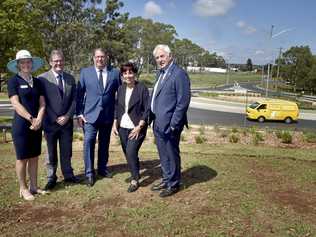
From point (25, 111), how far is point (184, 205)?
2289 mm

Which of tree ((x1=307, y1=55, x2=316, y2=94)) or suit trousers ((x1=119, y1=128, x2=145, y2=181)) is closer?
suit trousers ((x1=119, y1=128, x2=145, y2=181))

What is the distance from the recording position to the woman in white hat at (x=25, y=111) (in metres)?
4.60

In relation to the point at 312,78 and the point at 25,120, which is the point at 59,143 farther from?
the point at 312,78

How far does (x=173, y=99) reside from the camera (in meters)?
4.84

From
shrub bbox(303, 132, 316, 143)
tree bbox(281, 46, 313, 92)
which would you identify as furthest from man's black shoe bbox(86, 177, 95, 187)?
tree bbox(281, 46, 313, 92)

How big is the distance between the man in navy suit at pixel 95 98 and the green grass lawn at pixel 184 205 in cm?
66

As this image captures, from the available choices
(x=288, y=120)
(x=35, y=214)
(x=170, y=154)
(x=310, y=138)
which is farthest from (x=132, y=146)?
(x=288, y=120)

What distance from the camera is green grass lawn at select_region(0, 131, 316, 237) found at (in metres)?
4.10

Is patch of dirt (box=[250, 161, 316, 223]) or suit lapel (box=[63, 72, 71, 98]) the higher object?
suit lapel (box=[63, 72, 71, 98])

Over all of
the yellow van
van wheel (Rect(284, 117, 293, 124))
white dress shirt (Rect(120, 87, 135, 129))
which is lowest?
van wheel (Rect(284, 117, 293, 124))

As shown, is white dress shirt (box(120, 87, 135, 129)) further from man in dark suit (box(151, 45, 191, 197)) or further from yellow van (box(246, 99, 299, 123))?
yellow van (box(246, 99, 299, 123))

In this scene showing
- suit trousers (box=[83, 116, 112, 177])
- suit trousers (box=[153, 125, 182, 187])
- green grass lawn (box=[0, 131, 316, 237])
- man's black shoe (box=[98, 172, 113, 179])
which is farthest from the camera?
man's black shoe (box=[98, 172, 113, 179])

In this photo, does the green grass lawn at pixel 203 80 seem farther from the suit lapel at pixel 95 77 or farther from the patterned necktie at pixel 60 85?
the patterned necktie at pixel 60 85

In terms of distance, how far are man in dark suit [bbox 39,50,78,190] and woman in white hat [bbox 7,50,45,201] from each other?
0.77 ft
